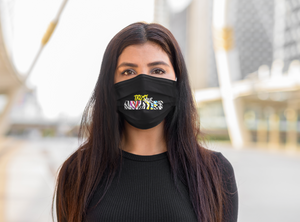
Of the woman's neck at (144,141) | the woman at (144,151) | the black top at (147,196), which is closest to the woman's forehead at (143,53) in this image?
A: the woman at (144,151)

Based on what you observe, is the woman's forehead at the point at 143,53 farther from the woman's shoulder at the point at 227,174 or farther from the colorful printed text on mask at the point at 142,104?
the woman's shoulder at the point at 227,174

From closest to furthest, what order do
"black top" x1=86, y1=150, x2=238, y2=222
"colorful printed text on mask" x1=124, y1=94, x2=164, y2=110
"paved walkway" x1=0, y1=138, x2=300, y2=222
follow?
"black top" x1=86, y1=150, x2=238, y2=222, "colorful printed text on mask" x1=124, y1=94, x2=164, y2=110, "paved walkway" x1=0, y1=138, x2=300, y2=222

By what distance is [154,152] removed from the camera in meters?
1.30

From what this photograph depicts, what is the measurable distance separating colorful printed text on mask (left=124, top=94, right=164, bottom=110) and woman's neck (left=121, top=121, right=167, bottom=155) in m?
0.10

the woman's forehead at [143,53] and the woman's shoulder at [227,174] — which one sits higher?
the woman's forehead at [143,53]

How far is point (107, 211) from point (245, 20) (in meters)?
29.5

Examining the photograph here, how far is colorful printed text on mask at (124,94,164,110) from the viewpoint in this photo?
1.32m

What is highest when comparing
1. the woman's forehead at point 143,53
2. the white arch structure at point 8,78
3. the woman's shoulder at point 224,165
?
the white arch structure at point 8,78

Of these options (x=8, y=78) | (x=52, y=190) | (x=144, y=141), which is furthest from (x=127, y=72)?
(x=8, y=78)

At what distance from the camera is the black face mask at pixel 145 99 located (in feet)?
4.22

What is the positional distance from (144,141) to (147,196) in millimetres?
265

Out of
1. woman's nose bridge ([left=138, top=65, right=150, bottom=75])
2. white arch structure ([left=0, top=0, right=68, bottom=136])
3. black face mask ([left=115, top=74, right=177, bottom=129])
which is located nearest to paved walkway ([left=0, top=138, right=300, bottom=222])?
black face mask ([left=115, top=74, right=177, bottom=129])

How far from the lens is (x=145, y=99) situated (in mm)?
1342

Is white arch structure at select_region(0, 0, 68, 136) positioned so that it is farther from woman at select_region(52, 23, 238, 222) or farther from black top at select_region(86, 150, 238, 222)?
black top at select_region(86, 150, 238, 222)
